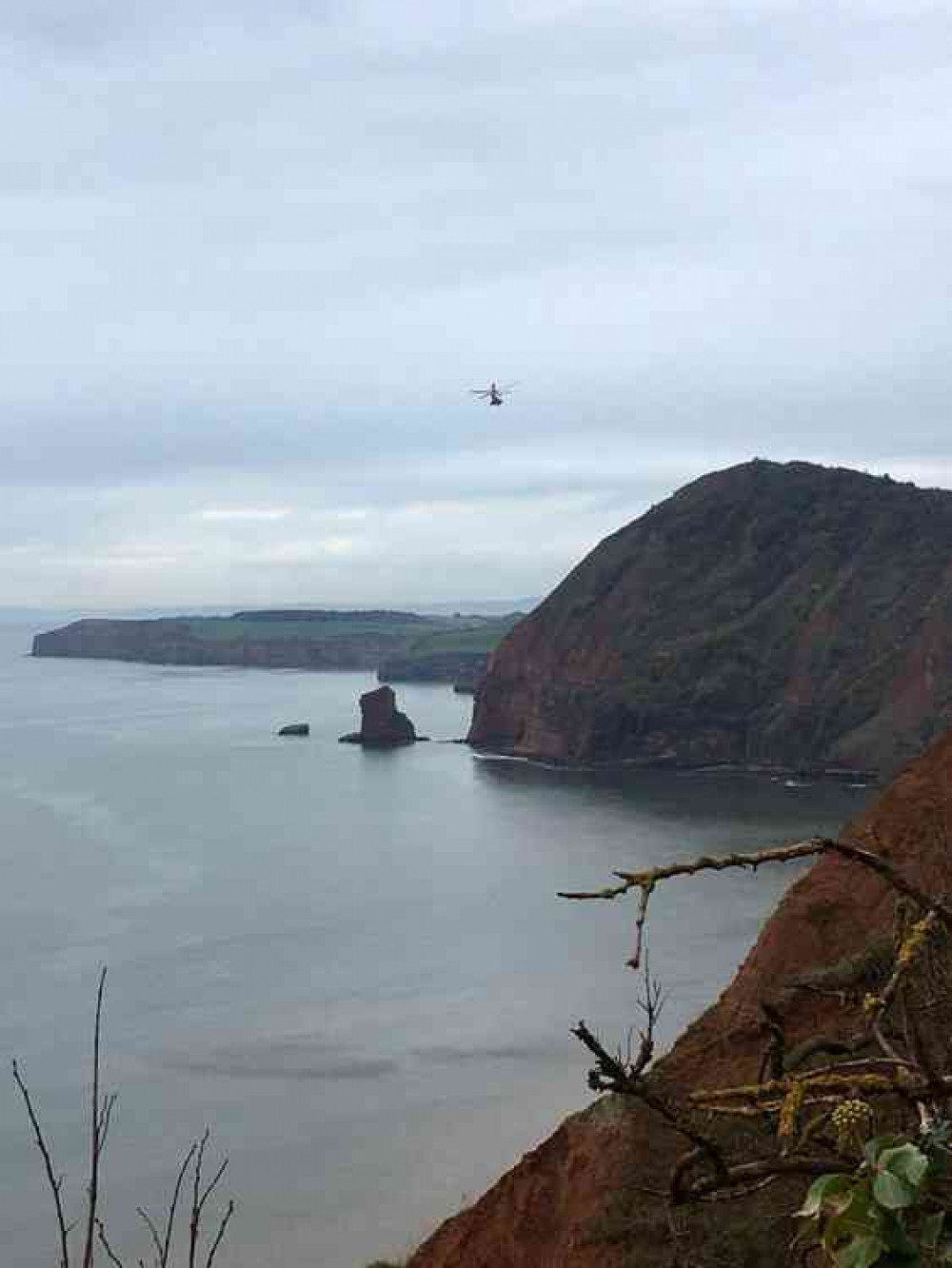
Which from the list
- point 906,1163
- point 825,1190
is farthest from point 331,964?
point 906,1163

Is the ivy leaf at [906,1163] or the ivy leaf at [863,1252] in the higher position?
the ivy leaf at [906,1163]

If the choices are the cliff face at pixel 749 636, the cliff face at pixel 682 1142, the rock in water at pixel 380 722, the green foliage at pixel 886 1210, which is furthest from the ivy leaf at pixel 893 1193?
the rock in water at pixel 380 722

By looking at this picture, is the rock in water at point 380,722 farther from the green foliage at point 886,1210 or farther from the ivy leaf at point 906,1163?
the ivy leaf at point 906,1163

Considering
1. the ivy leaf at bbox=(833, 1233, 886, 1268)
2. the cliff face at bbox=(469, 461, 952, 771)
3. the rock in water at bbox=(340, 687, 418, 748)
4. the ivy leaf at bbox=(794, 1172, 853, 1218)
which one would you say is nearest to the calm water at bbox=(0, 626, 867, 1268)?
the cliff face at bbox=(469, 461, 952, 771)

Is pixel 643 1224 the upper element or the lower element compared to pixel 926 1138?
lower

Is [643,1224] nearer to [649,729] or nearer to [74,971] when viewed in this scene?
[74,971]

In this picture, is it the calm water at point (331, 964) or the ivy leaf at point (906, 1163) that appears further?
the calm water at point (331, 964)

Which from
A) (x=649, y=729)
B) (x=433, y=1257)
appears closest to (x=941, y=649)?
(x=649, y=729)
